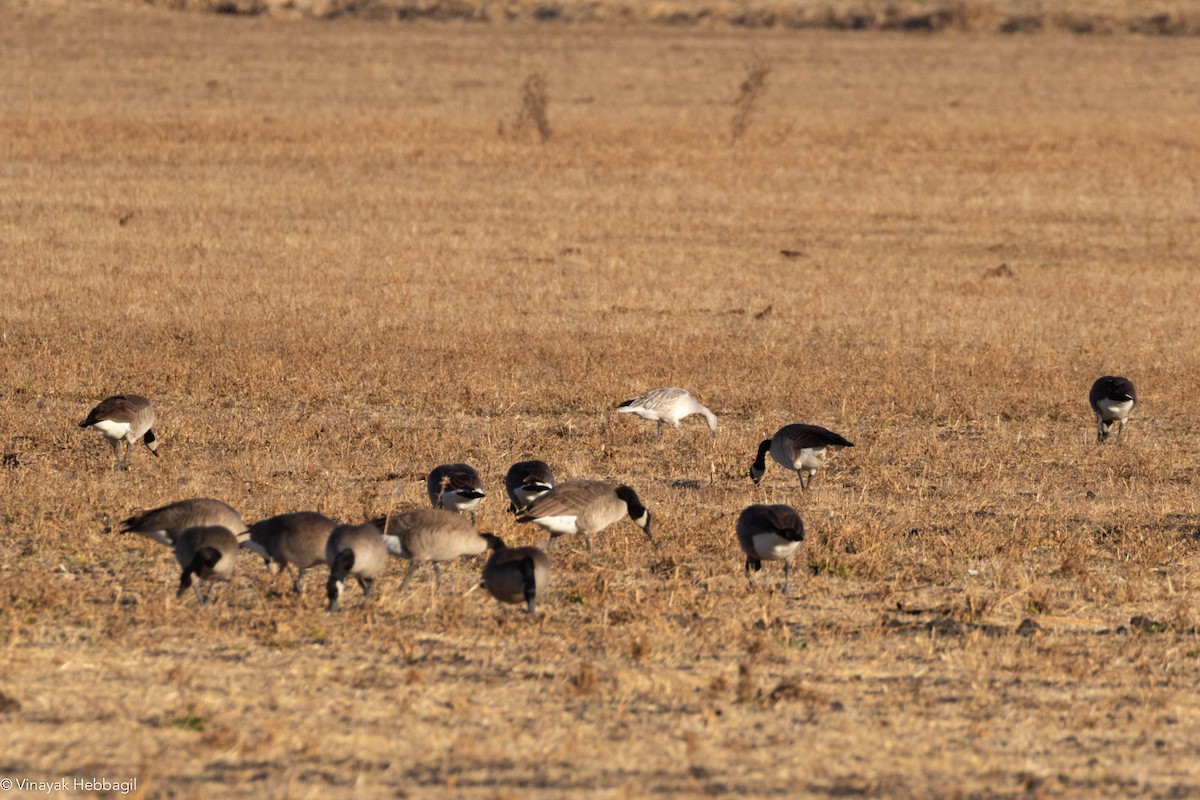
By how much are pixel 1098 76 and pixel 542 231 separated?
36356mm

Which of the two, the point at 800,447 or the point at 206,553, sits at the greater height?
the point at 800,447

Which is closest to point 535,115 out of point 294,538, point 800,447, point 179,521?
point 800,447

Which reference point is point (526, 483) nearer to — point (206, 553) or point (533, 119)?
point (206, 553)

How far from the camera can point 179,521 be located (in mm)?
8695

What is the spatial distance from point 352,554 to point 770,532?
242cm

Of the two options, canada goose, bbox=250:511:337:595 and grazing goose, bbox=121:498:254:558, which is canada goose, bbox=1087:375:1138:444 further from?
grazing goose, bbox=121:498:254:558

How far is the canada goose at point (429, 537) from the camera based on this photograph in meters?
8.62

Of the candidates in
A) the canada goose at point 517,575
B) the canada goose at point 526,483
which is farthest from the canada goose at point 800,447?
the canada goose at point 517,575

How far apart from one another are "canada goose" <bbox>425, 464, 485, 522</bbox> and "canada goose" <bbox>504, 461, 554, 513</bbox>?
0.29 meters

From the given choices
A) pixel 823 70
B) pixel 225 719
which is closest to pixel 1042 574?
pixel 225 719

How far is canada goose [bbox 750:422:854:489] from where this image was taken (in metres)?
11.0

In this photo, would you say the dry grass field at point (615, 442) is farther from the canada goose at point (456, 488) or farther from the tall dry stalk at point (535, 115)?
the canada goose at point (456, 488)

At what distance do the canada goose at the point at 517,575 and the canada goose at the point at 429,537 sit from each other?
0.42m

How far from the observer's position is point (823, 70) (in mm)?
55375
